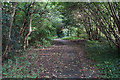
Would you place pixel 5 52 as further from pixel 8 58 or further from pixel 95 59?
pixel 95 59

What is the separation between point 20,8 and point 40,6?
1.70 meters

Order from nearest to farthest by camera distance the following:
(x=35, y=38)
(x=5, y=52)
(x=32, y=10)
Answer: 1. (x=5, y=52)
2. (x=32, y=10)
3. (x=35, y=38)

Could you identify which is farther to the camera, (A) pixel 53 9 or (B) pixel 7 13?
(A) pixel 53 9

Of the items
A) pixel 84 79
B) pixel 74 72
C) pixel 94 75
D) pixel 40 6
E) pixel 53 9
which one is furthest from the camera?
pixel 53 9

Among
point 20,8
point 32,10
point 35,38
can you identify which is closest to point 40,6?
point 32,10

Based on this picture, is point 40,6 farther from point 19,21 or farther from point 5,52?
point 5,52

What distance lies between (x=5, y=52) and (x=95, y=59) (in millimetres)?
4831

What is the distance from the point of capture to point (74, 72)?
16.1ft

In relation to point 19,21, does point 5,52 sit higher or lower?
lower

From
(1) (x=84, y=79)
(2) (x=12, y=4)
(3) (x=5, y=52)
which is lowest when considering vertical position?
(1) (x=84, y=79)

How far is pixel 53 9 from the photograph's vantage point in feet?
32.4

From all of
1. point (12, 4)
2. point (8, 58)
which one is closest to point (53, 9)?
point (12, 4)

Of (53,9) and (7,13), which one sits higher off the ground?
(53,9)

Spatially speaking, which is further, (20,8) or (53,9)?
(53,9)
